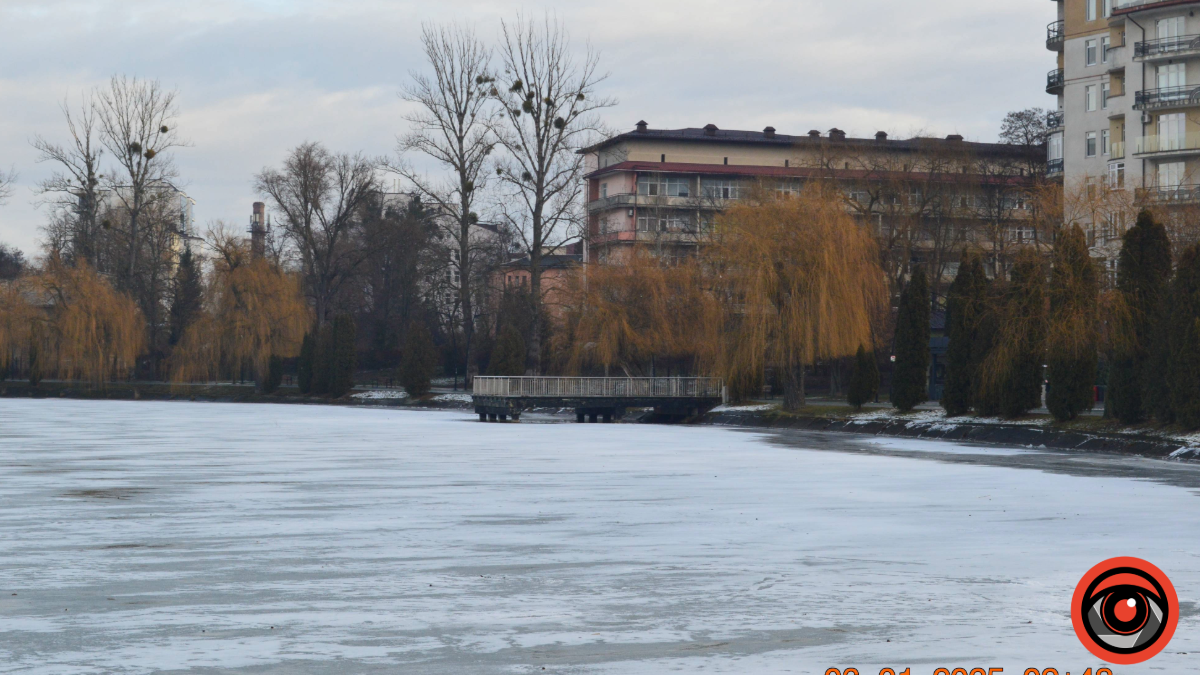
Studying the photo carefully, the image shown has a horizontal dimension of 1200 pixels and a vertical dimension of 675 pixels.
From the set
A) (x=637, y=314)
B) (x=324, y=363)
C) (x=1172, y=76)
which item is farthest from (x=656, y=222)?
(x=637, y=314)

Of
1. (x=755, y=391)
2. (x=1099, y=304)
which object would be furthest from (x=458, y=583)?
(x=755, y=391)

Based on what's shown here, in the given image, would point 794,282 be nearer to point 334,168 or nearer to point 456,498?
point 456,498

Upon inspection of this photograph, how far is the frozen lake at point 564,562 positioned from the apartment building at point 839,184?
33596 mm

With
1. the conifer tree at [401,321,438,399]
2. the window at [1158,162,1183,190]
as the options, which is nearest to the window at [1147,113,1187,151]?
the window at [1158,162,1183,190]

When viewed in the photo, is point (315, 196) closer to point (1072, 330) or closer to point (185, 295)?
point (185, 295)

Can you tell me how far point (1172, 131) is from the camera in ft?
229

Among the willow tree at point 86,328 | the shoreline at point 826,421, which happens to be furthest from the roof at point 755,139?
the willow tree at point 86,328

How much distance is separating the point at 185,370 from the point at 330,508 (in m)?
59.2

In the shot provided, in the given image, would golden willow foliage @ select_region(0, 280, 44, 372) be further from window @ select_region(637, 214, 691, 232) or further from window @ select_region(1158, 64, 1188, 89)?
window @ select_region(1158, 64, 1188, 89)

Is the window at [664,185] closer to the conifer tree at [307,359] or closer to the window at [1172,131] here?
the conifer tree at [307,359]

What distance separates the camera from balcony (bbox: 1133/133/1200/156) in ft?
225

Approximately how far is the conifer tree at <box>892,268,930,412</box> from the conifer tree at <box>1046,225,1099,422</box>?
8.19 m

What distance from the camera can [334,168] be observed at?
79125mm

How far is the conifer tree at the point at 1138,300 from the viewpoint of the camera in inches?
1404
